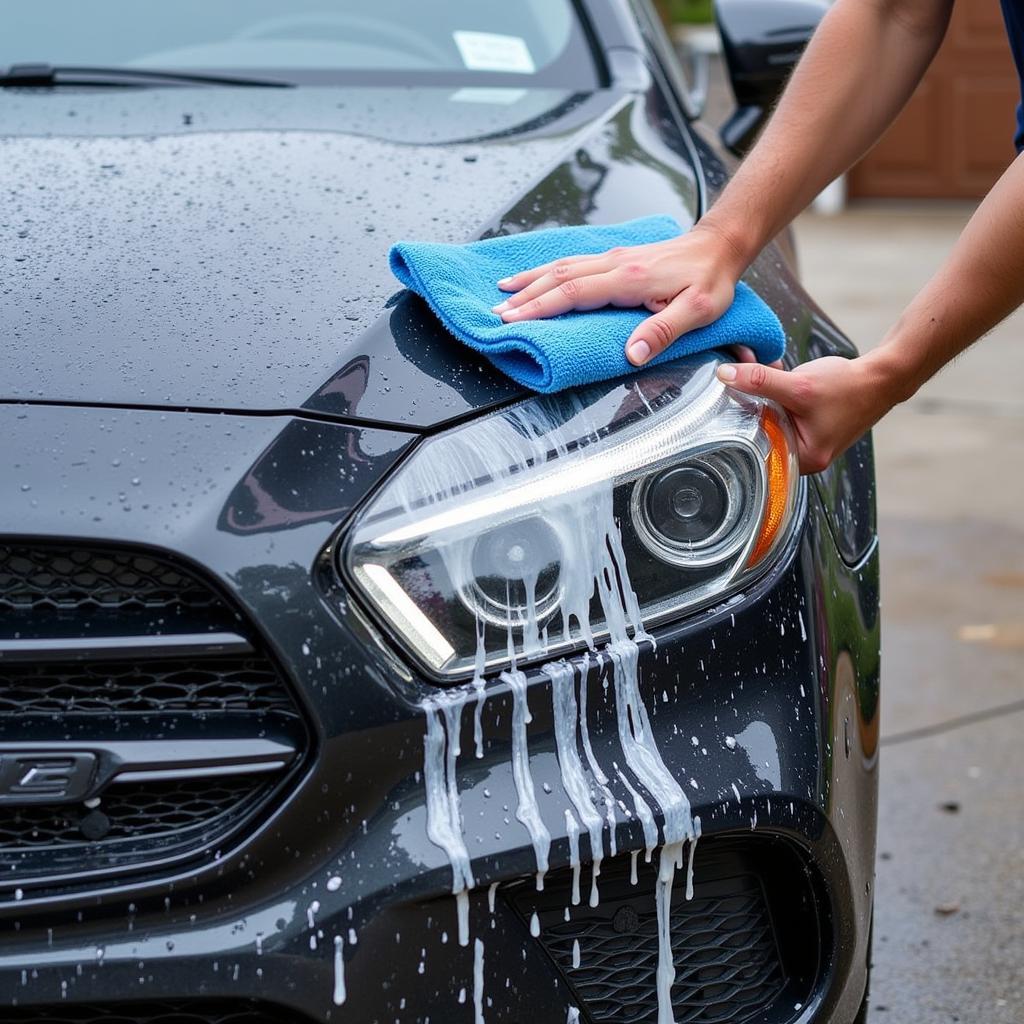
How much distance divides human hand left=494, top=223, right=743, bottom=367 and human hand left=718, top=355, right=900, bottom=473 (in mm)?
68

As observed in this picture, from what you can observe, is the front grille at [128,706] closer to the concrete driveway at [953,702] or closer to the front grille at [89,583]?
the front grille at [89,583]

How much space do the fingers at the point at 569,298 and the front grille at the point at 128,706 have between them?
1.35 ft

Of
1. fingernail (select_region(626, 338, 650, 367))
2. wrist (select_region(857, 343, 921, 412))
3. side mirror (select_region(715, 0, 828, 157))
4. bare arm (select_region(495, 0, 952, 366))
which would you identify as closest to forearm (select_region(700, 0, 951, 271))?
bare arm (select_region(495, 0, 952, 366))

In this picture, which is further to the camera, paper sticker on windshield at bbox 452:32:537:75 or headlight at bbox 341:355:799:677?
paper sticker on windshield at bbox 452:32:537:75

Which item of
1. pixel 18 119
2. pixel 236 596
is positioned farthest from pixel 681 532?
pixel 18 119

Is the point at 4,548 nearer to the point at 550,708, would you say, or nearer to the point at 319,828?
the point at 319,828

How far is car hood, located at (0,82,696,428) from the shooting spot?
54.8 inches

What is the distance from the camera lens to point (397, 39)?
2.42 meters

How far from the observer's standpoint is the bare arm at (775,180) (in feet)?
4.97

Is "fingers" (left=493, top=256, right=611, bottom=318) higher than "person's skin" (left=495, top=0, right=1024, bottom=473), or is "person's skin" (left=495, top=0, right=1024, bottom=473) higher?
"fingers" (left=493, top=256, right=611, bottom=318)

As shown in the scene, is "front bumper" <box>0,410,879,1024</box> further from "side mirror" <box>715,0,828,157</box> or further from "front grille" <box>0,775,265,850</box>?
"side mirror" <box>715,0,828,157</box>

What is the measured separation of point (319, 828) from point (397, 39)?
1525 mm

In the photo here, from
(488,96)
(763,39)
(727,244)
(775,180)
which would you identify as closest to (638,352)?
(727,244)

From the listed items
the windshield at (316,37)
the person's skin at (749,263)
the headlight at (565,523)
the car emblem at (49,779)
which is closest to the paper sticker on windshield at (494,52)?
the windshield at (316,37)
